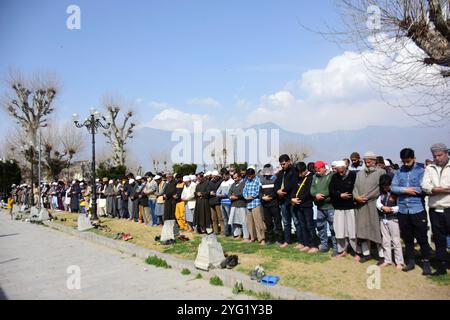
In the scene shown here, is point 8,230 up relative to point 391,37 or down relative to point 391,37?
down

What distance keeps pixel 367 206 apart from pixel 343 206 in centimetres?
45

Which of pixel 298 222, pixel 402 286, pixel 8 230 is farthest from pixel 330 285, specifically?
pixel 8 230

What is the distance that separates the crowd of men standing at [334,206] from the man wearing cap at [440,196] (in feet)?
0.04

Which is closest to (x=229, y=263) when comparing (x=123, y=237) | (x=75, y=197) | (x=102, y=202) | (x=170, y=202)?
(x=123, y=237)

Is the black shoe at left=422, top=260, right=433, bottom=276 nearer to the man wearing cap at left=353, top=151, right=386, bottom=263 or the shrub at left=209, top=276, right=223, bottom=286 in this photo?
the man wearing cap at left=353, top=151, right=386, bottom=263

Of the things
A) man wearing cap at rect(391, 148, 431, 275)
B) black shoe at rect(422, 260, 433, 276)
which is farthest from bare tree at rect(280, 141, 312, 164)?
black shoe at rect(422, 260, 433, 276)

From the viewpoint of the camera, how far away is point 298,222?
776 centimetres

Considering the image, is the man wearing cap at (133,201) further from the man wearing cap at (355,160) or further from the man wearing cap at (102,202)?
the man wearing cap at (355,160)

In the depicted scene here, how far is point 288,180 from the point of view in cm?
800

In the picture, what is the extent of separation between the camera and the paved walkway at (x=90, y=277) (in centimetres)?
559

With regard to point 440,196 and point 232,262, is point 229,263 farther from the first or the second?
point 440,196

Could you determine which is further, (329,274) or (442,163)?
(329,274)
